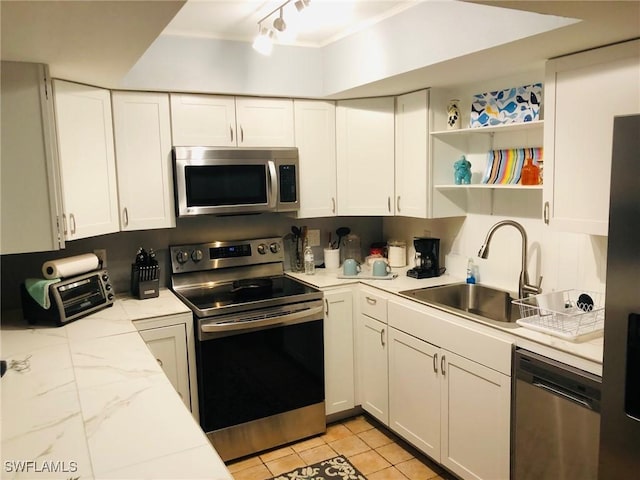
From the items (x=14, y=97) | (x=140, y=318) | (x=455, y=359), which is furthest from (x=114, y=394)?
(x=455, y=359)

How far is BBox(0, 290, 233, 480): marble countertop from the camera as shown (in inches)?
49.4

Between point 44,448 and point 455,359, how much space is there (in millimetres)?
1799

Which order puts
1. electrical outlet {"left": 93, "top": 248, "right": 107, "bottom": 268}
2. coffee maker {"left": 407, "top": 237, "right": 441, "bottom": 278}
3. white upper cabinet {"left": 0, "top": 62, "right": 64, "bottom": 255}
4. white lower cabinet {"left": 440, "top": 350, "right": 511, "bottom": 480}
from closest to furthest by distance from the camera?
white upper cabinet {"left": 0, "top": 62, "right": 64, "bottom": 255} < white lower cabinet {"left": 440, "top": 350, "right": 511, "bottom": 480} < electrical outlet {"left": 93, "top": 248, "right": 107, "bottom": 268} < coffee maker {"left": 407, "top": 237, "right": 441, "bottom": 278}

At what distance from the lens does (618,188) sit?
5.14 feet

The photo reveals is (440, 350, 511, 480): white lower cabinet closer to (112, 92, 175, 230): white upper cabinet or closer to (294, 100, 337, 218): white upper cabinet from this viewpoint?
(294, 100, 337, 218): white upper cabinet

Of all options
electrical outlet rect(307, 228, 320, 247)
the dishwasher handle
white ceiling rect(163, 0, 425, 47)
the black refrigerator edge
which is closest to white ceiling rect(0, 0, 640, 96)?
white ceiling rect(163, 0, 425, 47)

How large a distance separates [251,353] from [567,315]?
1.63 metres

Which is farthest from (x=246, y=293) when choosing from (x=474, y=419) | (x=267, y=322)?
(x=474, y=419)

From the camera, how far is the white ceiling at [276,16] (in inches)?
94.8

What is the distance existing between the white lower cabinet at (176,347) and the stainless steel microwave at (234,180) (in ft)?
2.08

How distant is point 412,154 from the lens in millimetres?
3131

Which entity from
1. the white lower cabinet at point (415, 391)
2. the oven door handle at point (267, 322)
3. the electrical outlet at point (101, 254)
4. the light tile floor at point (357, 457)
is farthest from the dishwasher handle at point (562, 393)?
the electrical outlet at point (101, 254)

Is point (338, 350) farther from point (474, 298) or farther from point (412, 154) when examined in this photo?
point (412, 154)

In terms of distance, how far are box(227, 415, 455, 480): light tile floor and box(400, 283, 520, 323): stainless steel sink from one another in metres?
0.89
